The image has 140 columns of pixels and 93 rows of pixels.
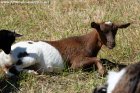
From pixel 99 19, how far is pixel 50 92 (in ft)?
13.4

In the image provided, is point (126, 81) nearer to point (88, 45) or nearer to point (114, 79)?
point (114, 79)

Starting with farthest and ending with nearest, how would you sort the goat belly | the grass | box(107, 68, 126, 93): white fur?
the goat belly
the grass
box(107, 68, 126, 93): white fur

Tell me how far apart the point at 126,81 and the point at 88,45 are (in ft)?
17.4

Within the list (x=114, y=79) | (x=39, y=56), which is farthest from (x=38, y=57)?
(x=114, y=79)

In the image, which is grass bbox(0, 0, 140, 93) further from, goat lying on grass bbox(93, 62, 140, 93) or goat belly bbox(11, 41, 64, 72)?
goat lying on grass bbox(93, 62, 140, 93)

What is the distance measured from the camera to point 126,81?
3.14m

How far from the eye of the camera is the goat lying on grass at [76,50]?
25.8 feet

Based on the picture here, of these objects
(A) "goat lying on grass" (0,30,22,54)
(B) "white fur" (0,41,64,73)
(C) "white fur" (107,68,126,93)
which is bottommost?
(B) "white fur" (0,41,64,73)

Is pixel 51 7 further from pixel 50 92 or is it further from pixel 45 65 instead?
pixel 50 92

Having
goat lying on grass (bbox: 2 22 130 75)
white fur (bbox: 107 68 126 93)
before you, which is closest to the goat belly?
goat lying on grass (bbox: 2 22 130 75)

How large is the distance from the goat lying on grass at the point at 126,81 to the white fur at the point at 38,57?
4.61 m

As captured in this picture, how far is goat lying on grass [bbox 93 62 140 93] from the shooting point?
3.06 meters

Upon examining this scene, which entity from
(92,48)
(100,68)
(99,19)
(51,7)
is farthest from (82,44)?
(51,7)

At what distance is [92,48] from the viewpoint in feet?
27.7
